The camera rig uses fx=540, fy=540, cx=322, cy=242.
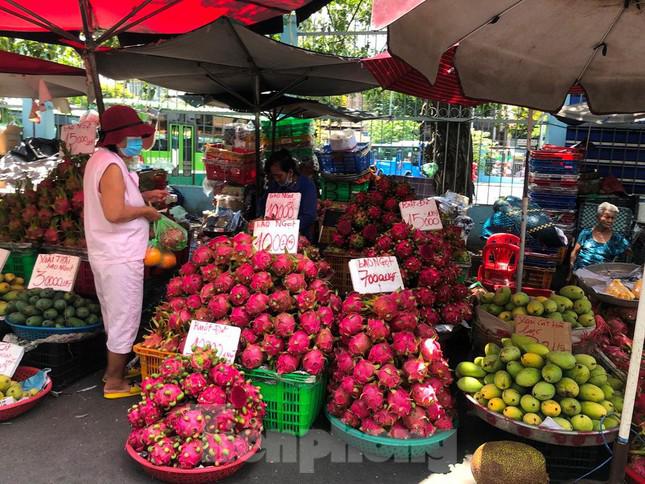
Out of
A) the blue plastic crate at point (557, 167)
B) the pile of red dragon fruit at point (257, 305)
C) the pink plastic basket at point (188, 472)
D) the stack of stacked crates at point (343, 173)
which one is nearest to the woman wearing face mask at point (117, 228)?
the pile of red dragon fruit at point (257, 305)

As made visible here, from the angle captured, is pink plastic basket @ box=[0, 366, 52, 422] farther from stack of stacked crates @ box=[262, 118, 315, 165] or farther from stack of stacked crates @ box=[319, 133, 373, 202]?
stack of stacked crates @ box=[262, 118, 315, 165]

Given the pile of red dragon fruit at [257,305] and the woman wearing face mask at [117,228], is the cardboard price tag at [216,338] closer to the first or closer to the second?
the pile of red dragon fruit at [257,305]

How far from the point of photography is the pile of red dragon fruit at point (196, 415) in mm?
2447

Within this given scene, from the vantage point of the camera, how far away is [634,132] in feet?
27.6

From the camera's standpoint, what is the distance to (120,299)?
10.9 feet

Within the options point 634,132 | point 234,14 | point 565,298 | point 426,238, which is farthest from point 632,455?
point 634,132

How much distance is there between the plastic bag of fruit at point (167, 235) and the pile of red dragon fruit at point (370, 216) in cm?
132

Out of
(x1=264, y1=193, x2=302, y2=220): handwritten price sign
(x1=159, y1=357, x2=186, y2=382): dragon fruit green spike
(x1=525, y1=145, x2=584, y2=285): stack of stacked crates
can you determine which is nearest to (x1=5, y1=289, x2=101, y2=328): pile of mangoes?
(x1=159, y1=357, x2=186, y2=382): dragon fruit green spike

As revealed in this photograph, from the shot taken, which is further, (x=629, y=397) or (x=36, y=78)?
(x=36, y=78)

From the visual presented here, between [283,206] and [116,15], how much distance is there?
2409 mm

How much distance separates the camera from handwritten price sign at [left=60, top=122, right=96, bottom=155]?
4434 millimetres

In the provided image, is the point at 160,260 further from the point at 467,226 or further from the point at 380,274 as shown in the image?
the point at 467,226

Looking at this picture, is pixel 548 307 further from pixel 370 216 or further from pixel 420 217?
pixel 370 216

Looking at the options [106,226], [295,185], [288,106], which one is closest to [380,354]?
[106,226]
